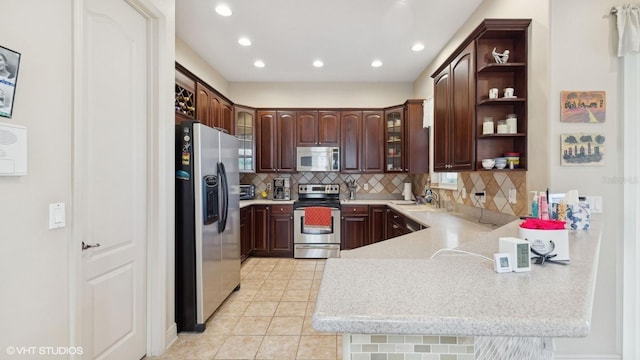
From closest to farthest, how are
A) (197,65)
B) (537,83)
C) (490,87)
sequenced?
(537,83), (490,87), (197,65)

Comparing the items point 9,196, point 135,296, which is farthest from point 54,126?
point 135,296

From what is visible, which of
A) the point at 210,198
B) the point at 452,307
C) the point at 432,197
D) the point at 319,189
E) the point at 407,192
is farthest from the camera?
the point at 319,189

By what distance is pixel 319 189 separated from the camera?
16.2 ft

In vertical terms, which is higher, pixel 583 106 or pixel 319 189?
pixel 583 106

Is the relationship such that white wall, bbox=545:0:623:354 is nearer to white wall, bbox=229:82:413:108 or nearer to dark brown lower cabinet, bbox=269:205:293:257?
white wall, bbox=229:82:413:108

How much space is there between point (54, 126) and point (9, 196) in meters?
0.36

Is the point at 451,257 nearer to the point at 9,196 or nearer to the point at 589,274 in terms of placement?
the point at 589,274

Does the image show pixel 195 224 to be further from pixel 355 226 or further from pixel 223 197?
pixel 355 226

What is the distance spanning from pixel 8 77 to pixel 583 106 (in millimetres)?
2989

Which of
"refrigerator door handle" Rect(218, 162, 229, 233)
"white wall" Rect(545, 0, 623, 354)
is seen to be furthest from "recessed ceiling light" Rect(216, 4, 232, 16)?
"white wall" Rect(545, 0, 623, 354)

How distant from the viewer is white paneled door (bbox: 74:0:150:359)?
63.1 inches

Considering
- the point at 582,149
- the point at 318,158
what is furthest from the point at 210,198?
the point at 582,149

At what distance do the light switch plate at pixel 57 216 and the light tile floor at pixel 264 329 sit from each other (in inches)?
51.6

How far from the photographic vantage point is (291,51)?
147 inches
